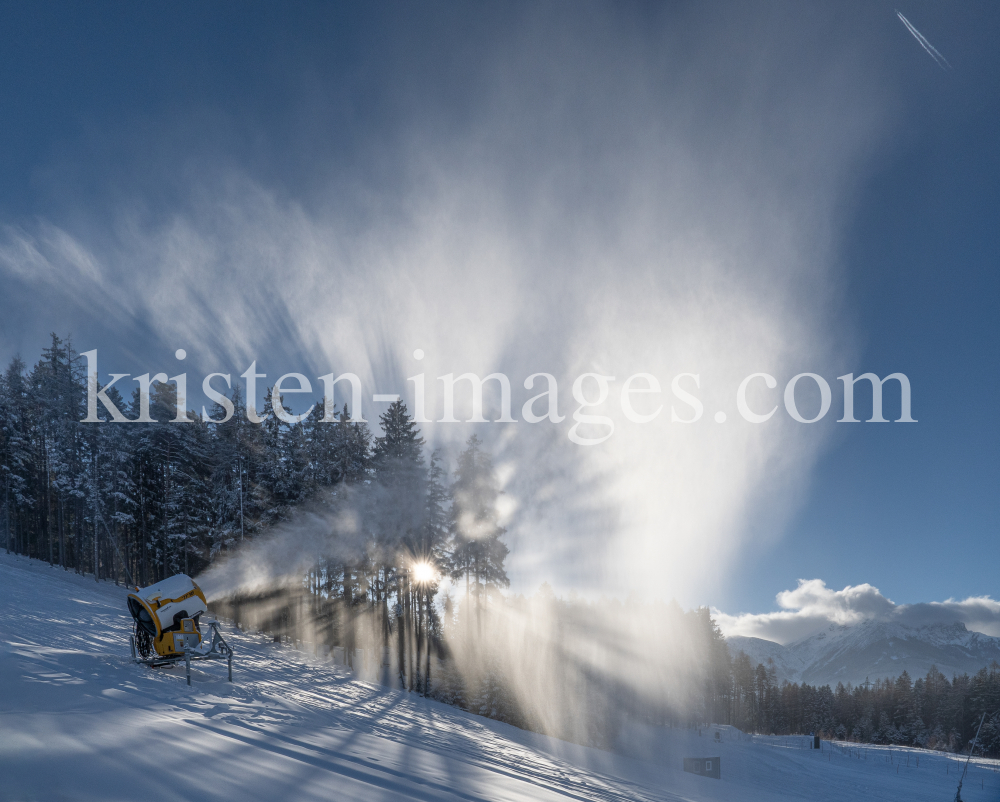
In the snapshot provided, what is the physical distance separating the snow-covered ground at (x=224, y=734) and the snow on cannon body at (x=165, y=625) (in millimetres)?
433

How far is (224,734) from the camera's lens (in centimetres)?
645

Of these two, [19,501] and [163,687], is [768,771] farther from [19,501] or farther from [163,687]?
[19,501]

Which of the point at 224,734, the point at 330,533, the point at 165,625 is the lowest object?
the point at 330,533

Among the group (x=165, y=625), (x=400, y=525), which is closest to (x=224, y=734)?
(x=165, y=625)

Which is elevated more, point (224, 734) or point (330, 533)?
point (224, 734)

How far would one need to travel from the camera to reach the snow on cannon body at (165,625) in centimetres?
1210

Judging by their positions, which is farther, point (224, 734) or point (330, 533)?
point (330, 533)

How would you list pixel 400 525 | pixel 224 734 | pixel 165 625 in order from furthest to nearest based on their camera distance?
pixel 400 525 < pixel 165 625 < pixel 224 734

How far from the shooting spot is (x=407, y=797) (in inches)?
208

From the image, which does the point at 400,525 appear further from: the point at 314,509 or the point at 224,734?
the point at 224,734

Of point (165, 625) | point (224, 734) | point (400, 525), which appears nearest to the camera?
point (224, 734)

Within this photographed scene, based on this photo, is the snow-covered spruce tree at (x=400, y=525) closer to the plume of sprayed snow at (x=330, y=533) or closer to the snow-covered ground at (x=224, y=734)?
the plume of sprayed snow at (x=330, y=533)

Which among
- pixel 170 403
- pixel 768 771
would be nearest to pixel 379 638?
pixel 170 403

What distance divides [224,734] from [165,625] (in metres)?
7.38
